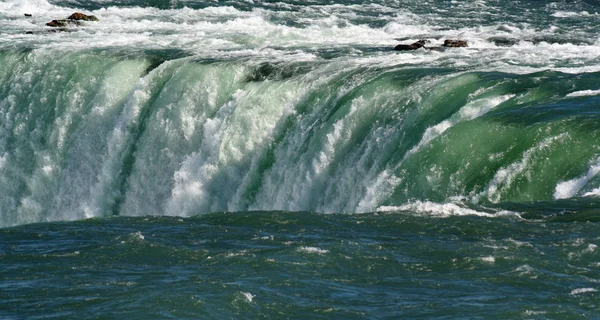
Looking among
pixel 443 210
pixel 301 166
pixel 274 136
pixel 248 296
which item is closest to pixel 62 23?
pixel 274 136

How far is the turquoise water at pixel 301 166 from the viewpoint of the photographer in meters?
15.8

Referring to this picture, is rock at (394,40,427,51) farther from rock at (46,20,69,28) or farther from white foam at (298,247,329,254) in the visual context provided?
white foam at (298,247,329,254)

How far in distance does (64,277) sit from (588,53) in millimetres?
19277

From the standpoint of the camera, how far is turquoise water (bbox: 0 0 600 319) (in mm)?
15844

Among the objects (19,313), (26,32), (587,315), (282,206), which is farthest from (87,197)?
(587,315)

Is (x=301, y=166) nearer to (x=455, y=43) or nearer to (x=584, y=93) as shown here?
(x=584, y=93)

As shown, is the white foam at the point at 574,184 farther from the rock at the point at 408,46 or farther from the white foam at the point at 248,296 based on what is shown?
the rock at the point at 408,46

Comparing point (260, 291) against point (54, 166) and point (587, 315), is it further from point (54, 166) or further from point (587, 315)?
point (54, 166)

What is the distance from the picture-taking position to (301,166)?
87.4 ft

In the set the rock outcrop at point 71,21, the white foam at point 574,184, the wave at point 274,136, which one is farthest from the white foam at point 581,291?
the rock outcrop at point 71,21

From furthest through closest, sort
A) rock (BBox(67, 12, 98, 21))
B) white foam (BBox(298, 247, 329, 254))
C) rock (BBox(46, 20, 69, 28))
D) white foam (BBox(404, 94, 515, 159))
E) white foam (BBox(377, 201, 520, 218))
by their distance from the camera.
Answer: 1. rock (BBox(67, 12, 98, 21))
2. rock (BBox(46, 20, 69, 28))
3. white foam (BBox(404, 94, 515, 159))
4. white foam (BBox(377, 201, 520, 218))
5. white foam (BBox(298, 247, 329, 254))

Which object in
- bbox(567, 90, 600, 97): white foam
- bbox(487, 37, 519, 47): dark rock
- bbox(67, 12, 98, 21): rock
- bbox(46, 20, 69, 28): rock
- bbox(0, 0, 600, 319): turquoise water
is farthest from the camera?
bbox(67, 12, 98, 21): rock

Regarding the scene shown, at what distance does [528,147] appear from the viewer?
22109 mm

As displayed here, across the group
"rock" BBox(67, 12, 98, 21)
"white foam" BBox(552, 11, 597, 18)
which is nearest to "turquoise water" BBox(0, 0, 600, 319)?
"white foam" BBox(552, 11, 597, 18)
